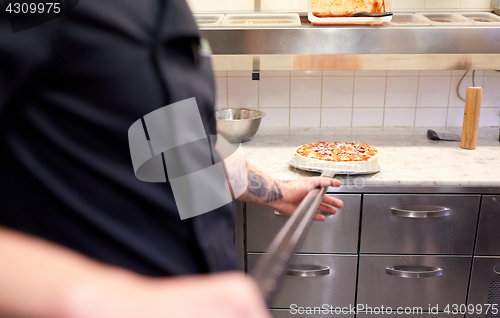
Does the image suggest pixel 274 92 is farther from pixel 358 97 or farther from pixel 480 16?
pixel 480 16

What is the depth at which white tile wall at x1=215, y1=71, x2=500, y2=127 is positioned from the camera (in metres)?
2.02

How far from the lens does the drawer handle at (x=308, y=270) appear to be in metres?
1.51

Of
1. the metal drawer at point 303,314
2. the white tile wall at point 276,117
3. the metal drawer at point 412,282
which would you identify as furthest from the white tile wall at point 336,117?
the metal drawer at point 303,314

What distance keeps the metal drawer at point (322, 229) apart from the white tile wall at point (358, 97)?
29.7 inches

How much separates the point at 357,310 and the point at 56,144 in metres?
1.43

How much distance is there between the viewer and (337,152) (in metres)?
1.59

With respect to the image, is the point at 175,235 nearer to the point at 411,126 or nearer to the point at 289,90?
the point at 289,90

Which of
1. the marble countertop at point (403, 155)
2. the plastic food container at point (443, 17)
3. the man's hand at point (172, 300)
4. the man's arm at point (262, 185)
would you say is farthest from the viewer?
the plastic food container at point (443, 17)

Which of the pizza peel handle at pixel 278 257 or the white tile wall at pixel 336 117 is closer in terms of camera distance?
the pizza peel handle at pixel 278 257

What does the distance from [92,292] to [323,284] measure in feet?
4.41

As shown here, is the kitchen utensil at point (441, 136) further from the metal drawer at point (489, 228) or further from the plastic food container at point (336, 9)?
the plastic food container at point (336, 9)

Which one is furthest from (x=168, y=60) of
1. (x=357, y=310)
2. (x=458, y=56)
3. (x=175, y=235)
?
(x=458, y=56)

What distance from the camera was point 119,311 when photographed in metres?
0.30

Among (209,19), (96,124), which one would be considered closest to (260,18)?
(209,19)
